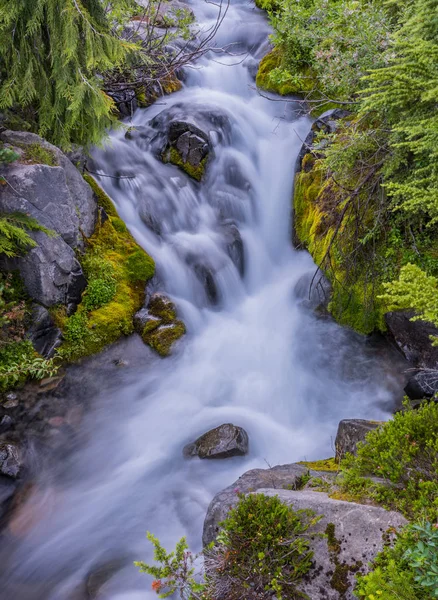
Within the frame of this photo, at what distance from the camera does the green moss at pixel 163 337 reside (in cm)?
717

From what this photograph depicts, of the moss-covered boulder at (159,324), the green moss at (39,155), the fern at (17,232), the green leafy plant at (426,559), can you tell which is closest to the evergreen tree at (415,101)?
the green leafy plant at (426,559)

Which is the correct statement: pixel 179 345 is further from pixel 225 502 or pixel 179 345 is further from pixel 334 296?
pixel 225 502

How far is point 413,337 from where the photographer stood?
5.70 metres

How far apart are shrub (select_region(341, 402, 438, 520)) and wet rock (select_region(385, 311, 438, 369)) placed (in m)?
2.43

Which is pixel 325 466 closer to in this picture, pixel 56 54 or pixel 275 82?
pixel 56 54

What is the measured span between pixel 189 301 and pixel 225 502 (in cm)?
496

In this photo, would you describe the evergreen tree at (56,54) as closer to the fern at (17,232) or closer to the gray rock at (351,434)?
the fern at (17,232)

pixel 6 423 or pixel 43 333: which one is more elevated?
pixel 43 333

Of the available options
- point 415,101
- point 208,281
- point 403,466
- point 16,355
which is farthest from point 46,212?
point 403,466

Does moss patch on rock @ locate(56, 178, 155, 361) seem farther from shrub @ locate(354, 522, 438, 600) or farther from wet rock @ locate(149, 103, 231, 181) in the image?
shrub @ locate(354, 522, 438, 600)

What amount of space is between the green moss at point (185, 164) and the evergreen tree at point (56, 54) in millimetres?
3045

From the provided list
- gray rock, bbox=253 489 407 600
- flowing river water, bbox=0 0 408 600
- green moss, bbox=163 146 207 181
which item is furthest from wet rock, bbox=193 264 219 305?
gray rock, bbox=253 489 407 600

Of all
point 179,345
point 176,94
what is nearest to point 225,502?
point 179,345

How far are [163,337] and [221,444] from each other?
7.86 feet
